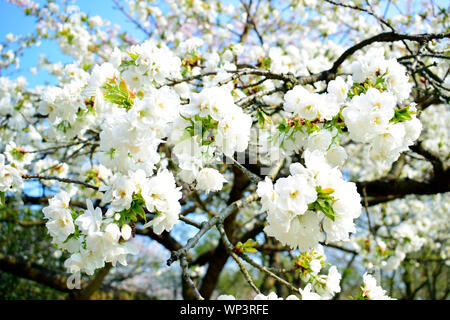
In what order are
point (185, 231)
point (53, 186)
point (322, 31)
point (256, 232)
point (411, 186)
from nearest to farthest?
point (411, 186)
point (53, 186)
point (256, 232)
point (322, 31)
point (185, 231)

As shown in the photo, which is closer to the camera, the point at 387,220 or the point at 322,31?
the point at 322,31

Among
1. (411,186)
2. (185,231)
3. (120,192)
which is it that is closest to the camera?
(120,192)

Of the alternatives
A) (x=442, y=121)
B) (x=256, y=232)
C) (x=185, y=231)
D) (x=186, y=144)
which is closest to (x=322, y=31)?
(x=256, y=232)

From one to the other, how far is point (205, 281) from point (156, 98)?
3.94m

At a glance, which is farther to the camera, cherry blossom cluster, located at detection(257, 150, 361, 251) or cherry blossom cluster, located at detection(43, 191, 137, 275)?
cherry blossom cluster, located at detection(43, 191, 137, 275)

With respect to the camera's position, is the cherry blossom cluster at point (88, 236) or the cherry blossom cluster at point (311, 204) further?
the cherry blossom cluster at point (88, 236)

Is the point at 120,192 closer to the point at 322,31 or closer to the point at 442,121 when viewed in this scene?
the point at 322,31

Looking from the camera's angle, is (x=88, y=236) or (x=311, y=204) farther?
(x=88, y=236)

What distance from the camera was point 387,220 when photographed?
7.46m

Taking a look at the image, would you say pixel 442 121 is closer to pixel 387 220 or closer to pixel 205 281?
pixel 387 220

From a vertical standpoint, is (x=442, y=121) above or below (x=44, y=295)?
above

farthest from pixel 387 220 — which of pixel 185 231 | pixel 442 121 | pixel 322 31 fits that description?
pixel 185 231
